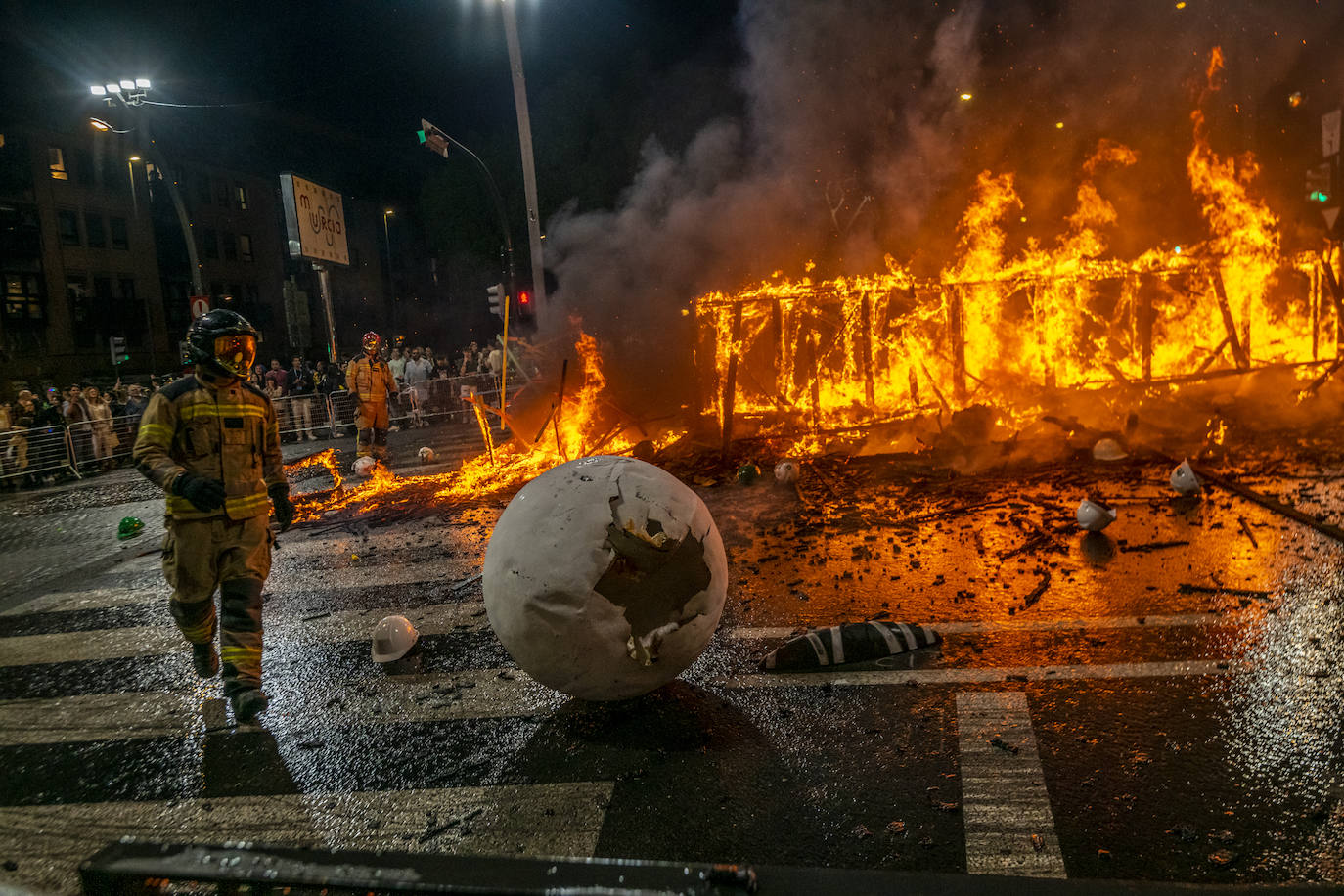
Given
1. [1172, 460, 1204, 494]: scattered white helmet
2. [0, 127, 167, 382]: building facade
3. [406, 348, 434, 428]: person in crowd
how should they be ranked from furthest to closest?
[0, 127, 167, 382]: building facade, [406, 348, 434, 428]: person in crowd, [1172, 460, 1204, 494]: scattered white helmet

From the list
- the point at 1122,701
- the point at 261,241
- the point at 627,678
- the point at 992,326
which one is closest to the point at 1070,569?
the point at 1122,701

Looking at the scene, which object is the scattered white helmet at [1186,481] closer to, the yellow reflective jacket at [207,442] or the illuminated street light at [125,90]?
the yellow reflective jacket at [207,442]

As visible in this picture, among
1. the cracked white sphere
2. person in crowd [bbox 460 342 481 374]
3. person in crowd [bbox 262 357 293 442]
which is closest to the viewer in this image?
the cracked white sphere

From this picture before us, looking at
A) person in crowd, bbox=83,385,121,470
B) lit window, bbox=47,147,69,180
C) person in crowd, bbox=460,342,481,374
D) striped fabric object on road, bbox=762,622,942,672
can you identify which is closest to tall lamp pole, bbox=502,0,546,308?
person in crowd, bbox=460,342,481,374

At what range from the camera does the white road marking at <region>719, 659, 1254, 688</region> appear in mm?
3648

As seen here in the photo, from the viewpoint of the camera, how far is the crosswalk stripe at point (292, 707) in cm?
388

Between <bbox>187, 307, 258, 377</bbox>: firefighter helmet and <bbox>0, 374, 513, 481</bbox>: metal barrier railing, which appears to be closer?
<bbox>187, 307, 258, 377</bbox>: firefighter helmet

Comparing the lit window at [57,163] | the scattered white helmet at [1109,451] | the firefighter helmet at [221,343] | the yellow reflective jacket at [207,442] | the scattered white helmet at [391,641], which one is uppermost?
the lit window at [57,163]

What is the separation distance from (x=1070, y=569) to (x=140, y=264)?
47564mm

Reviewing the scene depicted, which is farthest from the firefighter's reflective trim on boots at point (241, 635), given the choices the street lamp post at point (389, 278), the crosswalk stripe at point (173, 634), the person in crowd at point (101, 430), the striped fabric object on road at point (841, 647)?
the street lamp post at point (389, 278)

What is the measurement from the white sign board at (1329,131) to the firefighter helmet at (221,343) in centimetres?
1917

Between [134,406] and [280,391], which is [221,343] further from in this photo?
[280,391]

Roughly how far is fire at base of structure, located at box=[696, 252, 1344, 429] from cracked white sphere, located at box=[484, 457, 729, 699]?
7.96 meters

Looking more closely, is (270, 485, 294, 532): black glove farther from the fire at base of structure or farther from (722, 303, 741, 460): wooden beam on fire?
the fire at base of structure
